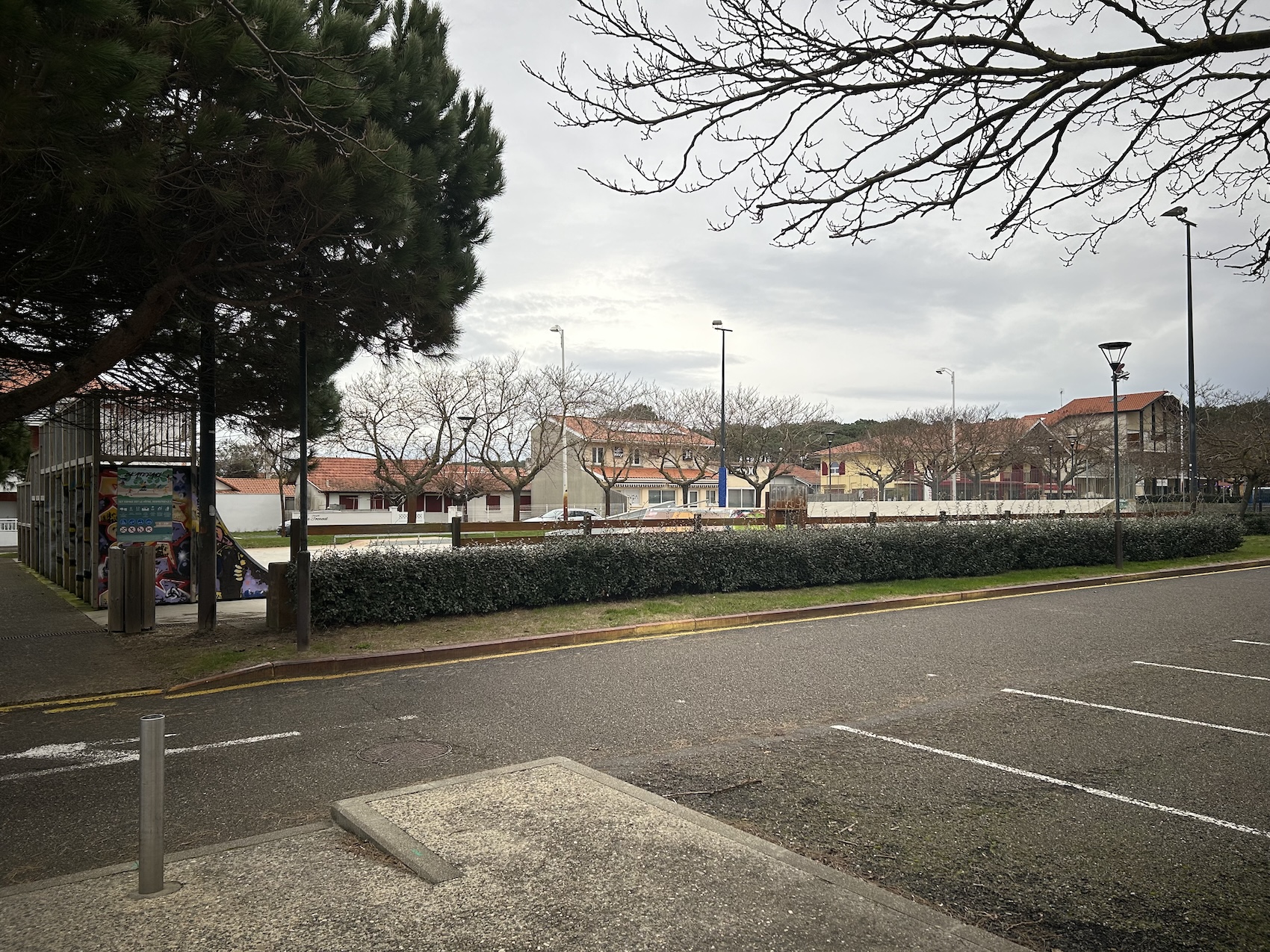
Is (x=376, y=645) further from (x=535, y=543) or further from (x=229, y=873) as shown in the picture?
(x=229, y=873)

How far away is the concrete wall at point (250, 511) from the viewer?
173 feet

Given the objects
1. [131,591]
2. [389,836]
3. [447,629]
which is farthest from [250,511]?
[389,836]

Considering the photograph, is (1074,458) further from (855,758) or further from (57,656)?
(57,656)

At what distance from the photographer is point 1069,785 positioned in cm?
512

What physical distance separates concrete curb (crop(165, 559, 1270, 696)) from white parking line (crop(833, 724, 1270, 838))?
4601mm

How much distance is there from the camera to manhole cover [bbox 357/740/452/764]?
5676mm

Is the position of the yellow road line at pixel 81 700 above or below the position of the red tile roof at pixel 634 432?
below

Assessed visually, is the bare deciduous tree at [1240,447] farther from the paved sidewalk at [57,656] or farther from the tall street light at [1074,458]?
the paved sidewalk at [57,656]

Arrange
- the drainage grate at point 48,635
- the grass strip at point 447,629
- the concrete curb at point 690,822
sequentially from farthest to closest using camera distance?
the drainage grate at point 48,635, the grass strip at point 447,629, the concrete curb at point 690,822

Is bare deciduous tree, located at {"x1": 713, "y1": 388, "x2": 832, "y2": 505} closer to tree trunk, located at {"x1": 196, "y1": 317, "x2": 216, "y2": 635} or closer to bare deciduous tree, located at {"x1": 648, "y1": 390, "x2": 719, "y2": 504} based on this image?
bare deciduous tree, located at {"x1": 648, "y1": 390, "x2": 719, "y2": 504}

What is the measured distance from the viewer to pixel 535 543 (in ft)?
42.0

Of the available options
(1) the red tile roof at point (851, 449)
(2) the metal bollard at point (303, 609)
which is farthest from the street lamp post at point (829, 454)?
(2) the metal bollard at point (303, 609)

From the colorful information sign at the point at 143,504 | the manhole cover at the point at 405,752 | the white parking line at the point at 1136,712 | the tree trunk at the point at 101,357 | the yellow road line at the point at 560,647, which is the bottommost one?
the yellow road line at the point at 560,647

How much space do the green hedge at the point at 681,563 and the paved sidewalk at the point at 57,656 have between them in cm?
226
